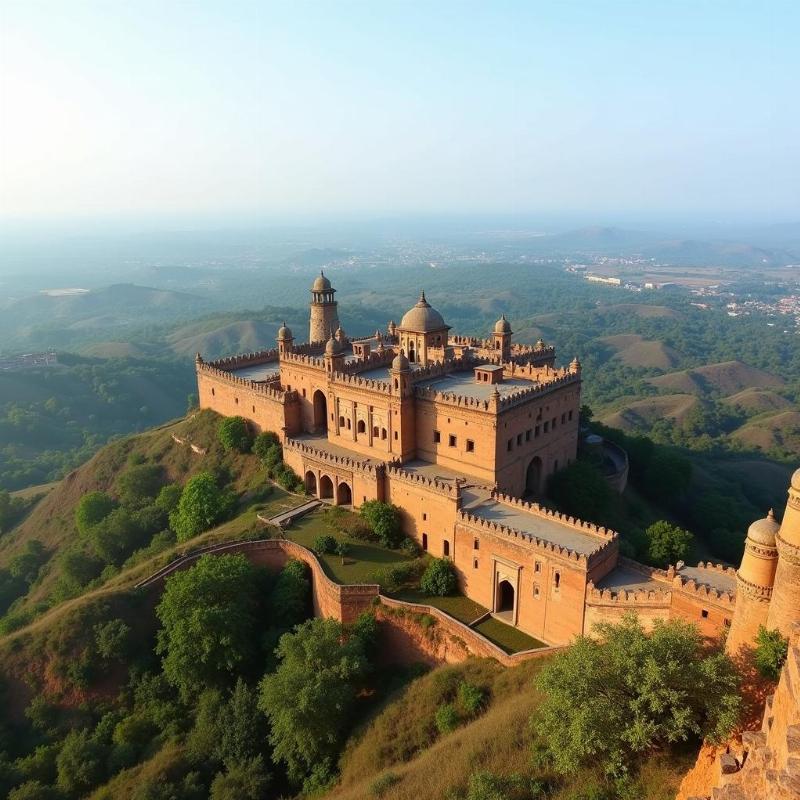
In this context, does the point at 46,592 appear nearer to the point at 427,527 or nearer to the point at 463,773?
the point at 427,527

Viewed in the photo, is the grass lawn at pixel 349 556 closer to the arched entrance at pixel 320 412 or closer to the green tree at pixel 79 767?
the arched entrance at pixel 320 412

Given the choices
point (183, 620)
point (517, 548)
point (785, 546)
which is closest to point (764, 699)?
point (785, 546)

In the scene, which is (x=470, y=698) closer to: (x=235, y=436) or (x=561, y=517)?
(x=561, y=517)

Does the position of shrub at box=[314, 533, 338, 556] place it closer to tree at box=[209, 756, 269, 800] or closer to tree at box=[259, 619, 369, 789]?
tree at box=[259, 619, 369, 789]

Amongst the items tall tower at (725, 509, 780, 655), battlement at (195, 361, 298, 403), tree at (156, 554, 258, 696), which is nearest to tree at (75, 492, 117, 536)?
battlement at (195, 361, 298, 403)

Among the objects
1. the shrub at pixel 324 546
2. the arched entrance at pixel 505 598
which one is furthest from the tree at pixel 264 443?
the arched entrance at pixel 505 598

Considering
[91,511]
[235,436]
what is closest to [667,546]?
[235,436]

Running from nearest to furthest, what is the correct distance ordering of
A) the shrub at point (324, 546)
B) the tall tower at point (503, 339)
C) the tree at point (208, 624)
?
the tree at point (208, 624) < the shrub at point (324, 546) < the tall tower at point (503, 339)
